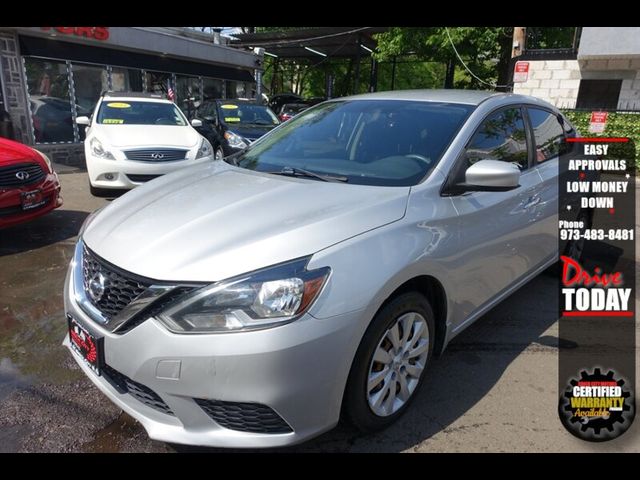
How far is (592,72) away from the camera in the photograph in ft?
50.8

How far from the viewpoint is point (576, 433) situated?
2.42 metres

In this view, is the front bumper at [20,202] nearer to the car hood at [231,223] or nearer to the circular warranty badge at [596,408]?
the car hood at [231,223]

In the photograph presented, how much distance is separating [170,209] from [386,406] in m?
1.46

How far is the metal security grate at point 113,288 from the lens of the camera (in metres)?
1.88

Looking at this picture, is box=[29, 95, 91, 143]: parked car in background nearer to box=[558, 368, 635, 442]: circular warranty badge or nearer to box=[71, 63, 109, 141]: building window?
box=[71, 63, 109, 141]: building window

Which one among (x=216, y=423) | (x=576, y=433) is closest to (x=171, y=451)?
(x=216, y=423)

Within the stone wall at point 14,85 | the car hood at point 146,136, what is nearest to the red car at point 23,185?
the car hood at point 146,136

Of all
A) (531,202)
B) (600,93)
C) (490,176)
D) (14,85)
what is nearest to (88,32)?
(14,85)

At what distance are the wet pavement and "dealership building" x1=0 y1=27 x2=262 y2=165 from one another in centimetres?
870

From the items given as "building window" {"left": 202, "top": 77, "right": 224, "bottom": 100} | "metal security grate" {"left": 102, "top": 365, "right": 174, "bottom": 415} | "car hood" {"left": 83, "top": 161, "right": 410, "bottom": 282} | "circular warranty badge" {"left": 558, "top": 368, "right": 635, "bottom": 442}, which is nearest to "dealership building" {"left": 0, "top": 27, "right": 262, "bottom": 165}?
"building window" {"left": 202, "top": 77, "right": 224, "bottom": 100}

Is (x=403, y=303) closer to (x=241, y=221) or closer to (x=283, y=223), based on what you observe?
(x=283, y=223)

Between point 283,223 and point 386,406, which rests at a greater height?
point 283,223

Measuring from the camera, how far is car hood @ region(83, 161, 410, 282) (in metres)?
1.86

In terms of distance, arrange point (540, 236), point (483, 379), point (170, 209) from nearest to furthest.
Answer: point (170, 209)
point (483, 379)
point (540, 236)
